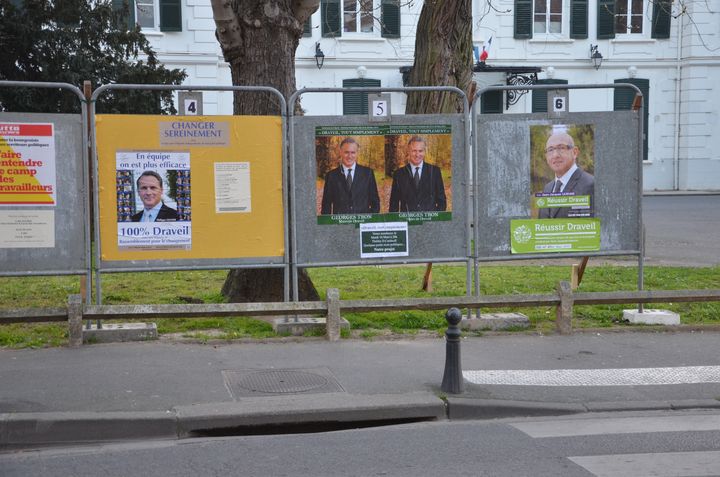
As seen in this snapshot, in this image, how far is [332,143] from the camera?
32.6 feet

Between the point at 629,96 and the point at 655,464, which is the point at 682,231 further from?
the point at 655,464

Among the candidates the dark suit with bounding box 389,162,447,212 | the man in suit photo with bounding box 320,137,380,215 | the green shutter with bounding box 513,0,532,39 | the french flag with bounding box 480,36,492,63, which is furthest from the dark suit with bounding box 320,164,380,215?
the green shutter with bounding box 513,0,532,39

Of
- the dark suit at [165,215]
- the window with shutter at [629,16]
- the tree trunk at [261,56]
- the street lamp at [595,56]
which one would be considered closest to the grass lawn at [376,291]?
the tree trunk at [261,56]

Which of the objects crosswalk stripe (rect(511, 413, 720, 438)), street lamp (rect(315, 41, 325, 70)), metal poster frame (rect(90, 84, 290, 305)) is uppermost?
street lamp (rect(315, 41, 325, 70))

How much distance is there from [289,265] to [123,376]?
8.37 feet

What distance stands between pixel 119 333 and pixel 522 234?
473 centimetres

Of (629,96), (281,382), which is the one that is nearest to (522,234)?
(281,382)

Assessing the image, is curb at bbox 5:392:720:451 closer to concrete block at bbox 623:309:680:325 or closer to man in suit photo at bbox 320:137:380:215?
man in suit photo at bbox 320:137:380:215

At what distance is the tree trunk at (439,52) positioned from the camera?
1559 cm

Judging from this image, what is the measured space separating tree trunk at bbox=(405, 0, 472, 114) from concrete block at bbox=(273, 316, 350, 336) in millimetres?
6459

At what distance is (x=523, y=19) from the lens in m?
34.8

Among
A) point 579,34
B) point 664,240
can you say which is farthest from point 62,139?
point 579,34

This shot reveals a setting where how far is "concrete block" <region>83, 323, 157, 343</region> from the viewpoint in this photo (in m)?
9.39

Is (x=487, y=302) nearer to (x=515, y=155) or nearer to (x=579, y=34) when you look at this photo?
(x=515, y=155)
